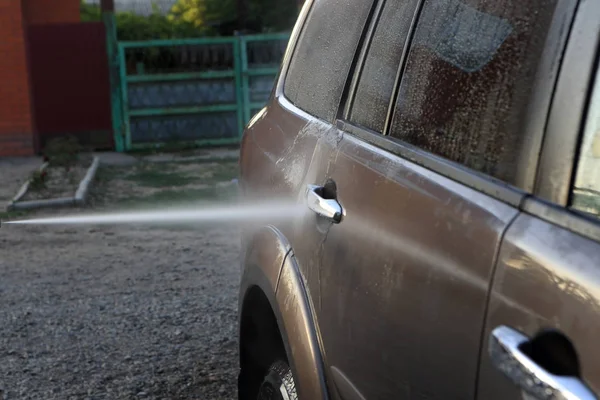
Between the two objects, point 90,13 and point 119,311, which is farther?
point 90,13

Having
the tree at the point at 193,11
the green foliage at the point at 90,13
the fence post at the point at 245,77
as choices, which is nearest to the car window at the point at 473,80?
the fence post at the point at 245,77

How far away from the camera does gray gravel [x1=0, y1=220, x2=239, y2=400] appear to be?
4477mm

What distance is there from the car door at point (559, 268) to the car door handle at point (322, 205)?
774 mm

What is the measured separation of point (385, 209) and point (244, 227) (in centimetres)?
132

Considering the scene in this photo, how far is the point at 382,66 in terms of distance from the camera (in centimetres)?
230

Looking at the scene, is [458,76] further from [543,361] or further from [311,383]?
[311,383]

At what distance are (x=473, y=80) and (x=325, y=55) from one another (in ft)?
3.63

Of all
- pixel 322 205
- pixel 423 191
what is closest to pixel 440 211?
pixel 423 191

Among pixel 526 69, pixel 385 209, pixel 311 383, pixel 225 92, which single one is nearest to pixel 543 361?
pixel 526 69

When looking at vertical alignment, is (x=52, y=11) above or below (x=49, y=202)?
above

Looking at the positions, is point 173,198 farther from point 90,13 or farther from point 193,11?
point 90,13

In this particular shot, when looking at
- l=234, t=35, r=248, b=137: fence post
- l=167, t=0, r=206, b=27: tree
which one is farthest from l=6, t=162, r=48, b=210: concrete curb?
l=167, t=0, r=206, b=27: tree

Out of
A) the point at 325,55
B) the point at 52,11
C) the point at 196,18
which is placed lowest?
the point at 196,18

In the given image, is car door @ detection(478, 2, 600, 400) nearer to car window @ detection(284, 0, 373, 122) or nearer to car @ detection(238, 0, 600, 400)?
car @ detection(238, 0, 600, 400)
